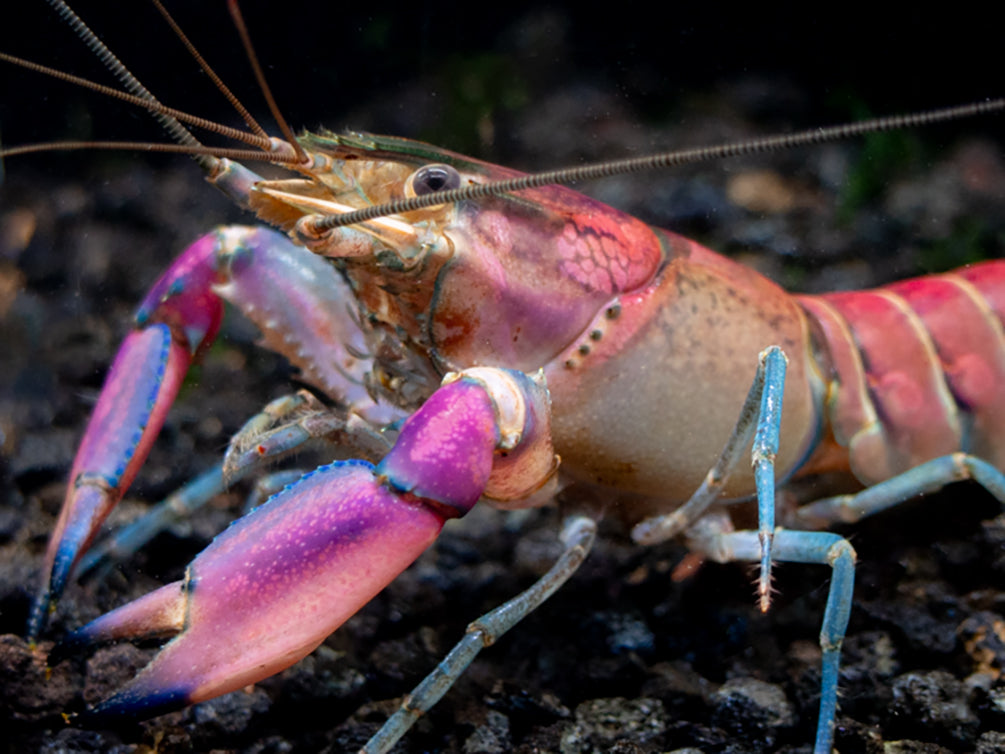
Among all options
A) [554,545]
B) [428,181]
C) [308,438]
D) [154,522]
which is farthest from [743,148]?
[154,522]

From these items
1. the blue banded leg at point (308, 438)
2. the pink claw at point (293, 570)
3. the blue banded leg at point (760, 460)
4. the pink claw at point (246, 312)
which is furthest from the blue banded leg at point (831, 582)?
the pink claw at point (246, 312)

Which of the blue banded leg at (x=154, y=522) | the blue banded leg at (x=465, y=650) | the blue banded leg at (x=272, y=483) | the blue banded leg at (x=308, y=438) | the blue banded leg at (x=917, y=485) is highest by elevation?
the blue banded leg at (x=308, y=438)

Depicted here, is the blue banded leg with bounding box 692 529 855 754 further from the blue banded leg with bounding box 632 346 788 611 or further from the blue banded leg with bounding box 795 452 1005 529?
the blue banded leg with bounding box 795 452 1005 529

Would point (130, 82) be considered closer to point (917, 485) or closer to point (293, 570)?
point (293, 570)

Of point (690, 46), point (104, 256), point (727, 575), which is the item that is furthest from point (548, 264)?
point (104, 256)

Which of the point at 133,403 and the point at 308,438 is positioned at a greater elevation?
the point at 133,403

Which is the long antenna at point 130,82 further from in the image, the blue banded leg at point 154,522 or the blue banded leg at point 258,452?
the blue banded leg at point 154,522
